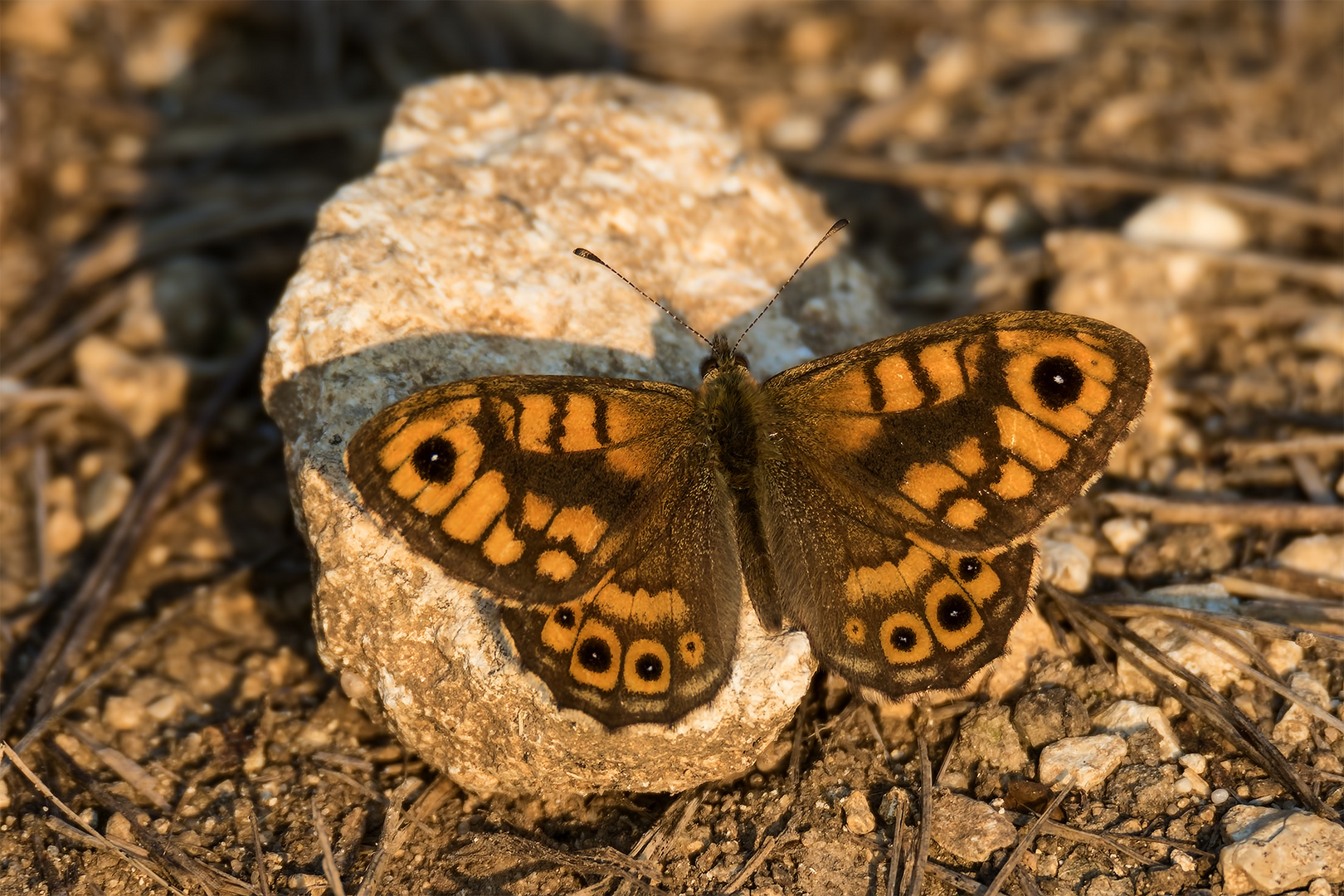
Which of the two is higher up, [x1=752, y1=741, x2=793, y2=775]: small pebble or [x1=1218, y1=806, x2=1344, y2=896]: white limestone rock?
[x1=1218, y1=806, x2=1344, y2=896]: white limestone rock

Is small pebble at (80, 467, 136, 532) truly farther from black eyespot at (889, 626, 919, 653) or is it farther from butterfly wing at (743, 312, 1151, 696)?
black eyespot at (889, 626, 919, 653)

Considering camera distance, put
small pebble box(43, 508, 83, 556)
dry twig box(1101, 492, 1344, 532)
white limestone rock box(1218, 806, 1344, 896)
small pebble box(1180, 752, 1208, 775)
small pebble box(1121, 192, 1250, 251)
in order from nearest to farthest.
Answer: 1. white limestone rock box(1218, 806, 1344, 896)
2. small pebble box(1180, 752, 1208, 775)
3. dry twig box(1101, 492, 1344, 532)
4. small pebble box(43, 508, 83, 556)
5. small pebble box(1121, 192, 1250, 251)

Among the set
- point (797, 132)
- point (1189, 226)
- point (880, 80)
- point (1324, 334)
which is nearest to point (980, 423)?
point (1324, 334)

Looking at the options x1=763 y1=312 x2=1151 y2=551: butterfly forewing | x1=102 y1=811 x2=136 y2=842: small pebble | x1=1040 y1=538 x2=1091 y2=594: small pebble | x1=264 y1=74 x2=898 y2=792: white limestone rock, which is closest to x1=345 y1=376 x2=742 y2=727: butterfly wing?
x1=264 y1=74 x2=898 y2=792: white limestone rock

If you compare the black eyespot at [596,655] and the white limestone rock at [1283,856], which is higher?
the black eyespot at [596,655]

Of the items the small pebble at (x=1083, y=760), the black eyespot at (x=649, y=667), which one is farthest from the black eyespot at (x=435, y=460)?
the small pebble at (x=1083, y=760)

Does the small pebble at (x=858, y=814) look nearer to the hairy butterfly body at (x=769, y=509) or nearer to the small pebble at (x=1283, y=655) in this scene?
the hairy butterfly body at (x=769, y=509)

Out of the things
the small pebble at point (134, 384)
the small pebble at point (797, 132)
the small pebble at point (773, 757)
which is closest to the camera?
the small pebble at point (773, 757)

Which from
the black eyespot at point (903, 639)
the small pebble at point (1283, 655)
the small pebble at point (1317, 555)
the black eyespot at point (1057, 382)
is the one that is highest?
the black eyespot at point (1057, 382)
